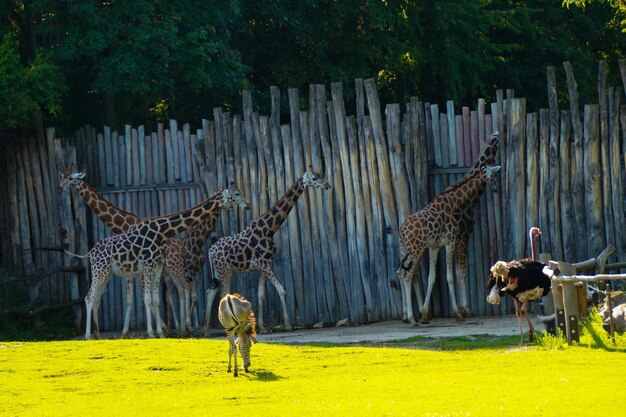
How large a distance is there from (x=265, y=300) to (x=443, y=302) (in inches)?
108

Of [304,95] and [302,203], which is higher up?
[304,95]

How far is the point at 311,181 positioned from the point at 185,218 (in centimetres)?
198

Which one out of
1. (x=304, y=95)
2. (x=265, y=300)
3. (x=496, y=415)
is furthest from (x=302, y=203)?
(x=496, y=415)

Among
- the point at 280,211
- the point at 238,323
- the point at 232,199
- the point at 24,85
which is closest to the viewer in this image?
the point at 238,323

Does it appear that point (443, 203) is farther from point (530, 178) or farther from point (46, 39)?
point (46, 39)

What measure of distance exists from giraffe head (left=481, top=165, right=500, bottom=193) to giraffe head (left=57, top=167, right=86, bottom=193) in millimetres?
6392

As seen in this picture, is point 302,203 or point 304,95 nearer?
point 302,203

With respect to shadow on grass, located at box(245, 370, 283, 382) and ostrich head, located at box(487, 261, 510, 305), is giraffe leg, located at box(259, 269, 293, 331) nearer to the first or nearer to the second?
ostrich head, located at box(487, 261, 510, 305)

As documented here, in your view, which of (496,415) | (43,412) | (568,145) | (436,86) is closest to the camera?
(496,415)

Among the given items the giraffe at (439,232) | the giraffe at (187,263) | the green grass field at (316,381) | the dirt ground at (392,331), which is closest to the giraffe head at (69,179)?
the giraffe at (187,263)

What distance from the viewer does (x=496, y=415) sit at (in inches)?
421

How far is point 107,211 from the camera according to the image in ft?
72.4

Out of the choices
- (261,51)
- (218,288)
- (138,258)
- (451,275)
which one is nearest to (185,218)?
(138,258)

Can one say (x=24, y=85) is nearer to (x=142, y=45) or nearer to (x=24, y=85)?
(x=24, y=85)
